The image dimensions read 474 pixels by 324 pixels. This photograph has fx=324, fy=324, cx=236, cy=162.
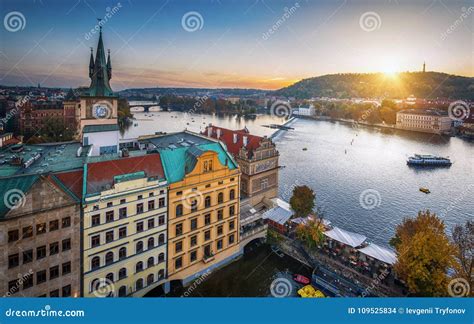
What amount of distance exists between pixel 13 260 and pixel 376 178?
34.1 ft

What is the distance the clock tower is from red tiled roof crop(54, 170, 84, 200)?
1216mm

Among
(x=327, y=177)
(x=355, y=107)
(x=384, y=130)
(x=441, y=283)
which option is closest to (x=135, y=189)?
(x=441, y=283)

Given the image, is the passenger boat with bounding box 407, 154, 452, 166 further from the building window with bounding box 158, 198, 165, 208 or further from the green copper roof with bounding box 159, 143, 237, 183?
the building window with bounding box 158, 198, 165, 208

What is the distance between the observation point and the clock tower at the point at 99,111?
4.98 m

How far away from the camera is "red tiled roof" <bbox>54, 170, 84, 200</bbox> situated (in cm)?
364

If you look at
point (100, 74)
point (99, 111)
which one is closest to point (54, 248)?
point (99, 111)

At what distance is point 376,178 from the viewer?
1096cm

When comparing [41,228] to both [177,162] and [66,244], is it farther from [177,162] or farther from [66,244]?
[177,162]

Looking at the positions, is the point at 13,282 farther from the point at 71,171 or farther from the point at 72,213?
the point at 71,171

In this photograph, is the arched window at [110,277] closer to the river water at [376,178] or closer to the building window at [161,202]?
the building window at [161,202]

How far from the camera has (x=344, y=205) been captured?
8547 millimetres

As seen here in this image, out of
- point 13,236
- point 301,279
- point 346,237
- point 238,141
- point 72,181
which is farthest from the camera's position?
point 238,141

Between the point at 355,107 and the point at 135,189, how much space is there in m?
28.5

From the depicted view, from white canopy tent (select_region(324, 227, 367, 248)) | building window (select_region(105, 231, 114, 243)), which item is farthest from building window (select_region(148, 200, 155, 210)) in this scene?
white canopy tent (select_region(324, 227, 367, 248))
